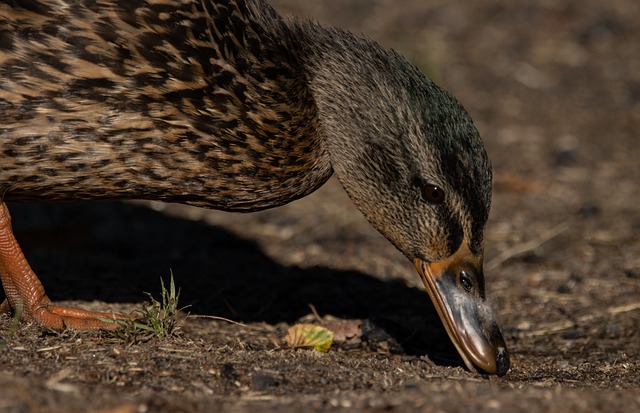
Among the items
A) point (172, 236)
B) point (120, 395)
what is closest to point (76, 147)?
point (120, 395)

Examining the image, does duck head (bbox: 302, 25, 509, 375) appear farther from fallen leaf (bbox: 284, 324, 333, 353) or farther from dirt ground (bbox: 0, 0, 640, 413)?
fallen leaf (bbox: 284, 324, 333, 353)

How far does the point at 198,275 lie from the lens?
6668 millimetres

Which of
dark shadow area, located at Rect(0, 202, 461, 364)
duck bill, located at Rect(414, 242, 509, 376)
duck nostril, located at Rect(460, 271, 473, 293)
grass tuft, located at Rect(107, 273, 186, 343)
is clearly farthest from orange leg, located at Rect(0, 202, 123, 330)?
duck nostril, located at Rect(460, 271, 473, 293)

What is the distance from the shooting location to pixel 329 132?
531 centimetres

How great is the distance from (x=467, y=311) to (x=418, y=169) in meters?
0.74

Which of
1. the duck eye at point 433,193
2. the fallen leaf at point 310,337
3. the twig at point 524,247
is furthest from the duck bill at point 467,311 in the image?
the twig at point 524,247

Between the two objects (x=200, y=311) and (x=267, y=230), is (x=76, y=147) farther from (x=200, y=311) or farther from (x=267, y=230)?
(x=267, y=230)

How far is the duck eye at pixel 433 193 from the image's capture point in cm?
496

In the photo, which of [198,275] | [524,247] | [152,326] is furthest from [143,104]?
[524,247]

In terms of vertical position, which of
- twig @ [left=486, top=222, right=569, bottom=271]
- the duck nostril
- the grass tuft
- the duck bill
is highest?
twig @ [left=486, top=222, right=569, bottom=271]

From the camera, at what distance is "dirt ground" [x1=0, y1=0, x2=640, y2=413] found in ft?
13.4

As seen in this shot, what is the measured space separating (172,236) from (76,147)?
326cm

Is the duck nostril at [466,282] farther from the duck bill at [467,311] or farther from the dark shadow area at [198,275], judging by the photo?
the dark shadow area at [198,275]

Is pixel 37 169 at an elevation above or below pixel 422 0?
below
